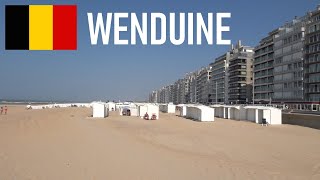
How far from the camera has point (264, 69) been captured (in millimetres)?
96812

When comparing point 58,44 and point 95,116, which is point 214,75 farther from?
point 58,44

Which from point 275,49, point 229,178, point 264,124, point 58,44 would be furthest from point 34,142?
point 275,49

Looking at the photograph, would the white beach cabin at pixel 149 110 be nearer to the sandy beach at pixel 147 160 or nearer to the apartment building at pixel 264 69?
the sandy beach at pixel 147 160

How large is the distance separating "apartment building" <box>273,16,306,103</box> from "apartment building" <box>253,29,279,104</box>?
11.6 feet

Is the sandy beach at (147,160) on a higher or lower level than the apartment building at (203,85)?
lower

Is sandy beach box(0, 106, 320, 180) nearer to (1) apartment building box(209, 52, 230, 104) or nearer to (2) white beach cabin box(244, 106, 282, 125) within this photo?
(2) white beach cabin box(244, 106, 282, 125)

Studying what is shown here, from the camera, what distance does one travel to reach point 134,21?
2117cm

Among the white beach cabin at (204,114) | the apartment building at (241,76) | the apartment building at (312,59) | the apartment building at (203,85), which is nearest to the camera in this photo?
the white beach cabin at (204,114)

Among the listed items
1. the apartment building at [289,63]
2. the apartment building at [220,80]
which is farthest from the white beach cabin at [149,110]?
the apartment building at [220,80]

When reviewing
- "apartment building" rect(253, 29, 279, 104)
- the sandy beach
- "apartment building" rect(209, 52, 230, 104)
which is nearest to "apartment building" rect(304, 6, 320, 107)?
"apartment building" rect(253, 29, 279, 104)

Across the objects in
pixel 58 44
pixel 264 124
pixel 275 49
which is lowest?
pixel 264 124

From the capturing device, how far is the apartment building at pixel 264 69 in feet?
306

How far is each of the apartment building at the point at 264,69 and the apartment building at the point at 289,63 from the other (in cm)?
354

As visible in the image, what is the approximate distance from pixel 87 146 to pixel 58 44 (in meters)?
8.22
